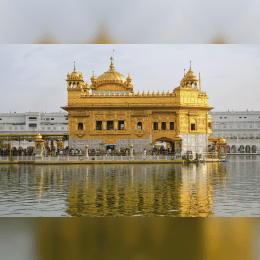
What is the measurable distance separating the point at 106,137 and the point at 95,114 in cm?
243

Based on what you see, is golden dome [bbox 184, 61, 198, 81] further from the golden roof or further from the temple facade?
the golden roof

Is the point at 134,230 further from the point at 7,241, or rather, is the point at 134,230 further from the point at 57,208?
the point at 57,208

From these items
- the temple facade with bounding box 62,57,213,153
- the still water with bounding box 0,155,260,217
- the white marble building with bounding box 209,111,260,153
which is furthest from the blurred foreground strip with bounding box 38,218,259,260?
the white marble building with bounding box 209,111,260,153

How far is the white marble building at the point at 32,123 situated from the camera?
245ft

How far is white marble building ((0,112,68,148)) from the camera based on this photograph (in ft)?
245

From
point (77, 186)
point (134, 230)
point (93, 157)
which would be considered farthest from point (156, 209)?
point (93, 157)

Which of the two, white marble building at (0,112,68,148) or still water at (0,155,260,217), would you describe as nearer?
still water at (0,155,260,217)

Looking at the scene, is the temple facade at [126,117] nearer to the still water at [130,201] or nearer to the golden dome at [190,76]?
the golden dome at [190,76]

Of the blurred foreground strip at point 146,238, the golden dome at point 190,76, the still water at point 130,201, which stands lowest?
the still water at point 130,201

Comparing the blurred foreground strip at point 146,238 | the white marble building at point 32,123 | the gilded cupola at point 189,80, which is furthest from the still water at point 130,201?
the white marble building at point 32,123

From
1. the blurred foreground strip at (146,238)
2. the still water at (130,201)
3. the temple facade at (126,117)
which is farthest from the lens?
the temple facade at (126,117)

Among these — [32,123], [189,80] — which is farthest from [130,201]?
[32,123]

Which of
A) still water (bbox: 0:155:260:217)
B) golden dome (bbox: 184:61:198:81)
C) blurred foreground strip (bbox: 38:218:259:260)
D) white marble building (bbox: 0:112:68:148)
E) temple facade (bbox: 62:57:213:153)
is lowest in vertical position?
still water (bbox: 0:155:260:217)

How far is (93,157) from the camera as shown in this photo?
30078mm
